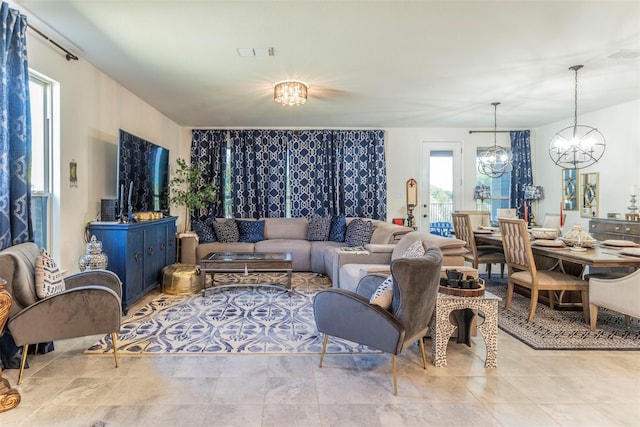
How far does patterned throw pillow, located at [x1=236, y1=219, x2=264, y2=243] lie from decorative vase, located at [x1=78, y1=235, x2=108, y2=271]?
2.72 m

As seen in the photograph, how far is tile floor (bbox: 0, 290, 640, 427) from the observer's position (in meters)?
1.87

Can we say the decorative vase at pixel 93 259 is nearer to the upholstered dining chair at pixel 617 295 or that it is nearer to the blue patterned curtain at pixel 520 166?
the upholstered dining chair at pixel 617 295

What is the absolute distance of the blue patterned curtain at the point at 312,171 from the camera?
6547 millimetres

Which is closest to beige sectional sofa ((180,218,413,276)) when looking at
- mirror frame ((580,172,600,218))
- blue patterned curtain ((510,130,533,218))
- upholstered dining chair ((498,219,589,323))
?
upholstered dining chair ((498,219,589,323))

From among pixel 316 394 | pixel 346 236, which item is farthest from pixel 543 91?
pixel 316 394

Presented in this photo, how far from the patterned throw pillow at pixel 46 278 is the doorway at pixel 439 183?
5.80 m

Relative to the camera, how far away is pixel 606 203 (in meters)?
5.29

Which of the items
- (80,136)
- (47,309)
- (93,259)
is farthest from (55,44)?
(47,309)

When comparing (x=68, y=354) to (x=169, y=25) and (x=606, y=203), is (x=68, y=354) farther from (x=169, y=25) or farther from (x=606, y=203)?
(x=606, y=203)

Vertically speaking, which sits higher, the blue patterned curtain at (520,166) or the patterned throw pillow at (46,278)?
the blue patterned curtain at (520,166)

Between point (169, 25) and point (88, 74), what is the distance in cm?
148

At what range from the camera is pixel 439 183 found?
6.79m

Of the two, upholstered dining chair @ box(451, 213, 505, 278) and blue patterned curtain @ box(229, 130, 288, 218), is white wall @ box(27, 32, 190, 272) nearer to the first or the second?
blue patterned curtain @ box(229, 130, 288, 218)

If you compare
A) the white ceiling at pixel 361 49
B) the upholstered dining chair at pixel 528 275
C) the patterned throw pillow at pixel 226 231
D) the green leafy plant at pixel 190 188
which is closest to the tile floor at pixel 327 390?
the upholstered dining chair at pixel 528 275
